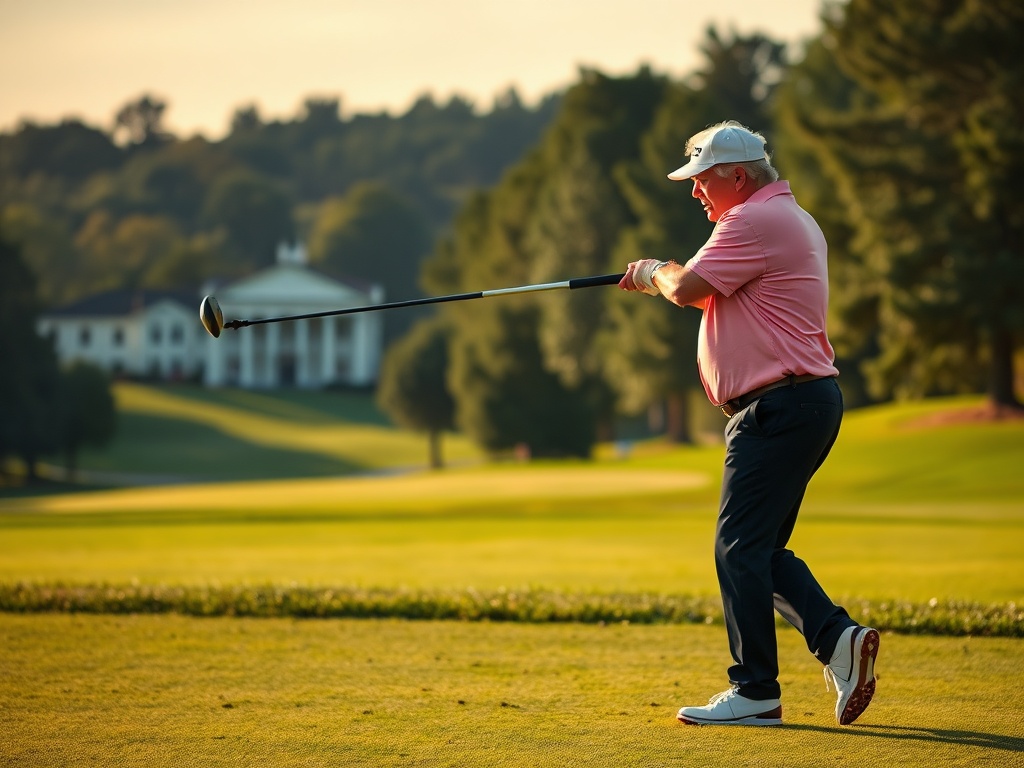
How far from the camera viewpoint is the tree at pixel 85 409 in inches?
2603

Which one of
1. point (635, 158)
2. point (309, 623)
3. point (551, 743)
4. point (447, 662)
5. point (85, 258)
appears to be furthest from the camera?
point (85, 258)

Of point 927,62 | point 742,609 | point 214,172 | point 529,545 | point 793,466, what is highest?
point 214,172

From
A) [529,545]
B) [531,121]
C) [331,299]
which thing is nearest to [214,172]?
[531,121]

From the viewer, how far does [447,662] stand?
6.63 meters

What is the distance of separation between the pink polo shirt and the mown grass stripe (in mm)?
2888

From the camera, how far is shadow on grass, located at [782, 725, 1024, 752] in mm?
4723

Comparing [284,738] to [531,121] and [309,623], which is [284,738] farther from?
[531,121]

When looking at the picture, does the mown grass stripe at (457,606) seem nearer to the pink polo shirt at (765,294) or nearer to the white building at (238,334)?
the pink polo shirt at (765,294)

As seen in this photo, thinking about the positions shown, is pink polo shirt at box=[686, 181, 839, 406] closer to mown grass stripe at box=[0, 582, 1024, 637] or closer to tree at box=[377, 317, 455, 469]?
mown grass stripe at box=[0, 582, 1024, 637]

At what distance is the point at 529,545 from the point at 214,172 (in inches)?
7189

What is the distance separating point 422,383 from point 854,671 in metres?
67.6

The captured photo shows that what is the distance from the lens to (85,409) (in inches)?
2677

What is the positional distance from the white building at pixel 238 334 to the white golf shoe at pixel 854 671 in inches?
4335

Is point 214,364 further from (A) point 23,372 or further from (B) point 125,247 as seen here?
(A) point 23,372
